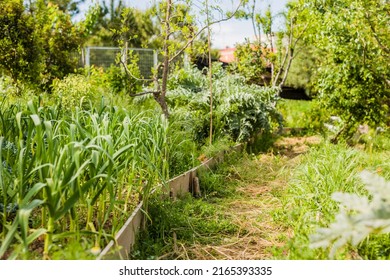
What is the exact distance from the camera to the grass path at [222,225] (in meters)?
2.84

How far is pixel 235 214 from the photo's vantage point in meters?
3.69

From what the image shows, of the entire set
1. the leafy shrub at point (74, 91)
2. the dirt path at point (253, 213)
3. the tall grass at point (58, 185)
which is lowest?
the dirt path at point (253, 213)

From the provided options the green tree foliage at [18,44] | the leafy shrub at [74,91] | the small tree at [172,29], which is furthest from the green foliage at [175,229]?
the green tree foliage at [18,44]

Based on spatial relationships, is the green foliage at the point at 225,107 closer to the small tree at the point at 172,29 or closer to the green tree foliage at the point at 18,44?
the small tree at the point at 172,29

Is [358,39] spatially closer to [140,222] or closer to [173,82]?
[173,82]

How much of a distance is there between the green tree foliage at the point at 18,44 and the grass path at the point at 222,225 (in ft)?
13.2

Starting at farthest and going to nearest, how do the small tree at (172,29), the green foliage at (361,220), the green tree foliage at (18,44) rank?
1. the green tree foliage at (18,44)
2. the small tree at (172,29)
3. the green foliage at (361,220)

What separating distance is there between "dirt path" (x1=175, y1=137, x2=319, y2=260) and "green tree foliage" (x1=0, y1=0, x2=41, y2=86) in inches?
147

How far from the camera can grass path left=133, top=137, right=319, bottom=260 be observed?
9.32 feet

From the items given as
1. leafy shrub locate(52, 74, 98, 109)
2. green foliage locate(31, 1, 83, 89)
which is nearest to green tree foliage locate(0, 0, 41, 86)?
leafy shrub locate(52, 74, 98, 109)

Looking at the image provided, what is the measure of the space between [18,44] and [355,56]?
16.1ft

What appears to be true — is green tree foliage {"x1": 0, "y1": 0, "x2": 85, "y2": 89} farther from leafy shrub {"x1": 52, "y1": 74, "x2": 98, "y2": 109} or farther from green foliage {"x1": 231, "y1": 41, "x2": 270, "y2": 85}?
green foliage {"x1": 231, "y1": 41, "x2": 270, "y2": 85}

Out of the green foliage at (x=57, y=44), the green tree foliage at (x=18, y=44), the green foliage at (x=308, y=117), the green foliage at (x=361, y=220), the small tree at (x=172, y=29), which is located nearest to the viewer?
the green foliage at (x=361, y=220)
